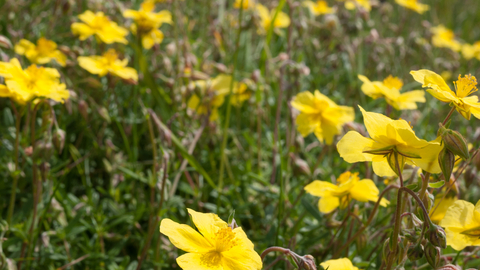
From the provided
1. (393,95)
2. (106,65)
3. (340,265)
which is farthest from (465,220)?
(106,65)

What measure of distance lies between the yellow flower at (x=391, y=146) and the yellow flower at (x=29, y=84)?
1.20m

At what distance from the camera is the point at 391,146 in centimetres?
120

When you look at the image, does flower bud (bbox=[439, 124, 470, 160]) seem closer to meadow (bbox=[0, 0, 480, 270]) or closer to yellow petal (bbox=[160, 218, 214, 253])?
meadow (bbox=[0, 0, 480, 270])

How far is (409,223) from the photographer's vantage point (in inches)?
57.2

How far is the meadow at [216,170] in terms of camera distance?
1.28 metres

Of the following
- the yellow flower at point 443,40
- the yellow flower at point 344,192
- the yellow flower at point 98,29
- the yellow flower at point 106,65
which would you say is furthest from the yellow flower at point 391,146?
the yellow flower at point 443,40

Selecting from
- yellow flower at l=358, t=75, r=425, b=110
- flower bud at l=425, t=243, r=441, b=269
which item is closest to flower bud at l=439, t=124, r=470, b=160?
flower bud at l=425, t=243, r=441, b=269

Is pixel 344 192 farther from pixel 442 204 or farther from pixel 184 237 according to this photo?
pixel 184 237

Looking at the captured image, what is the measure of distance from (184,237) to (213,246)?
0.09m

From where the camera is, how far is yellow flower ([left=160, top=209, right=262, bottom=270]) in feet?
4.13

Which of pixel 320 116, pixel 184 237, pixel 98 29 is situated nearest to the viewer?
pixel 184 237

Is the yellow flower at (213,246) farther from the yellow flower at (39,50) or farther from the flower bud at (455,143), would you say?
the yellow flower at (39,50)

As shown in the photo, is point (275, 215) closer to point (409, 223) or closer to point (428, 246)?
point (409, 223)

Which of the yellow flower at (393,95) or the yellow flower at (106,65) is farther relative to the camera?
the yellow flower at (106,65)
